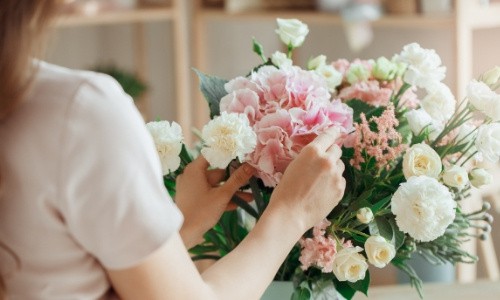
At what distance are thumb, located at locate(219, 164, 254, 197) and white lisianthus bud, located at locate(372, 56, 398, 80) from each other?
27 centimetres

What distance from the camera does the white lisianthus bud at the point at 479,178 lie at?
4.17 feet

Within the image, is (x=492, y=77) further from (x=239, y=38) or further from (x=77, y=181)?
(x=239, y=38)

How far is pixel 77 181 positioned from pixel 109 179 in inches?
1.2

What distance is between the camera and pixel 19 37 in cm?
86

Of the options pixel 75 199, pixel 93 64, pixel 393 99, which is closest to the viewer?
pixel 75 199

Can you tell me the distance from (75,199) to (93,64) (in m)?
3.22

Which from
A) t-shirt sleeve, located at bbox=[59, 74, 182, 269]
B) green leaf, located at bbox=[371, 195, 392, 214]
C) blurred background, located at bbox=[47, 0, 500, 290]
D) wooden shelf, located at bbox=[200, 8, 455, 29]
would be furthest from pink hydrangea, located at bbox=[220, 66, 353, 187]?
wooden shelf, located at bbox=[200, 8, 455, 29]

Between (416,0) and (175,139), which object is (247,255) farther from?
Answer: (416,0)

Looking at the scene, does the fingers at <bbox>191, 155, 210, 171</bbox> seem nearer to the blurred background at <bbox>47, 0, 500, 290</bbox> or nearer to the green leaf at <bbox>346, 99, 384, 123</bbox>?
the green leaf at <bbox>346, 99, 384, 123</bbox>

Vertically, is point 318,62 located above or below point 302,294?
above

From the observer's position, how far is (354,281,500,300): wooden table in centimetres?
164

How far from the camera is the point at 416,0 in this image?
302 cm

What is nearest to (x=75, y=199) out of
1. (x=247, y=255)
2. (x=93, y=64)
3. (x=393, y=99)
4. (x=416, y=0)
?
(x=247, y=255)

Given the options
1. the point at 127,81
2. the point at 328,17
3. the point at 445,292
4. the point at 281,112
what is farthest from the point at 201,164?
the point at 127,81
